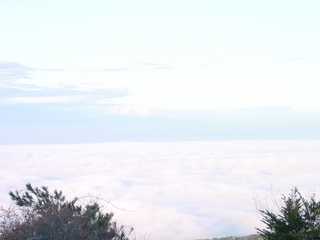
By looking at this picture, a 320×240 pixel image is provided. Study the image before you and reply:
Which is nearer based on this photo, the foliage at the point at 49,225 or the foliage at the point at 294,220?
the foliage at the point at 49,225

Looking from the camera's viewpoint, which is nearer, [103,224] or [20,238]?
[20,238]

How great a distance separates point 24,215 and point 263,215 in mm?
6852

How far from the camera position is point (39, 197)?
1817 centimetres

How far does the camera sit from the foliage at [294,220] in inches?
588

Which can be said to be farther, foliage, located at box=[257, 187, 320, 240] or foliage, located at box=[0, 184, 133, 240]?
foliage, located at box=[257, 187, 320, 240]

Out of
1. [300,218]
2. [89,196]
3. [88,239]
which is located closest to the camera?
[88,239]

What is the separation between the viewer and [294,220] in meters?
15.1

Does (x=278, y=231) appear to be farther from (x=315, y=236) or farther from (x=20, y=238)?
(x=20, y=238)

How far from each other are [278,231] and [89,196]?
507 cm

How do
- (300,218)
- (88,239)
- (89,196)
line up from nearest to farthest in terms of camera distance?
(88,239) < (89,196) < (300,218)

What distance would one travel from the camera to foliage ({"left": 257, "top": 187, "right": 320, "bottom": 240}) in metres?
14.9

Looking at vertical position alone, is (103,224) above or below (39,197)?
below

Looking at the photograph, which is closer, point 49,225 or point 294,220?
point 49,225

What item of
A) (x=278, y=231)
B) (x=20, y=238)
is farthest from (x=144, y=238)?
(x=278, y=231)
